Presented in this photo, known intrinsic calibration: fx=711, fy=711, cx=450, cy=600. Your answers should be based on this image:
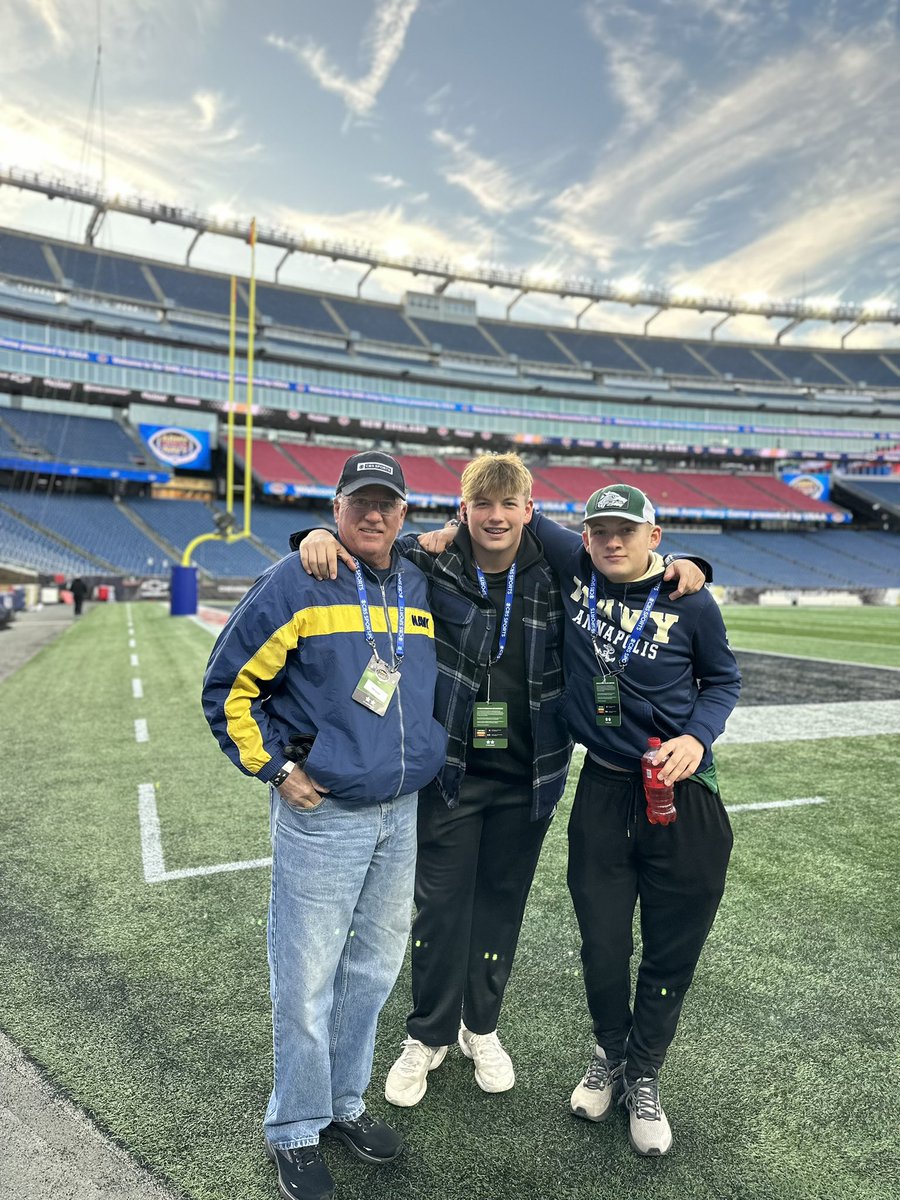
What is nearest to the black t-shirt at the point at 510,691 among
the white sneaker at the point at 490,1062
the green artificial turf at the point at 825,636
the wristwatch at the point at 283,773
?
the wristwatch at the point at 283,773

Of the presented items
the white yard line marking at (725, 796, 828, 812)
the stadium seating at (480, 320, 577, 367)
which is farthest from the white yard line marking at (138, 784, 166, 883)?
the stadium seating at (480, 320, 577, 367)

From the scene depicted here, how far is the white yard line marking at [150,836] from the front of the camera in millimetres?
4559

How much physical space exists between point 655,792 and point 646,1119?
3.63ft

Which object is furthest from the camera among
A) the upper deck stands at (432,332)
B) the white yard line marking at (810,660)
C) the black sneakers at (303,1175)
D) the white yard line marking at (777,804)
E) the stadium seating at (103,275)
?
the upper deck stands at (432,332)

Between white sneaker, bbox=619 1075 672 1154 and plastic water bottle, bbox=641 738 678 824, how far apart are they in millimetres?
941

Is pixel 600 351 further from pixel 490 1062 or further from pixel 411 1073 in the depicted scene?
pixel 411 1073

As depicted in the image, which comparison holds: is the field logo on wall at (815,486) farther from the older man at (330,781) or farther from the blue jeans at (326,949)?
the blue jeans at (326,949)

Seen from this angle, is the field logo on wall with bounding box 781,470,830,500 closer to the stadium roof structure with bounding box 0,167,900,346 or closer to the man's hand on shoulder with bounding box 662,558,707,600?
the stadium roof structure with bounding box 0,167,900,346

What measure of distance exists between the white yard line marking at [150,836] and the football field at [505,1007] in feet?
0.10

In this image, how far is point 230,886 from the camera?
4344mm

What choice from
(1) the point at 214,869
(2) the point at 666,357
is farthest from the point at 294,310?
(1) the point at 214,869

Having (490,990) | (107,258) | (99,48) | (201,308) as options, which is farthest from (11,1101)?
(107,258)

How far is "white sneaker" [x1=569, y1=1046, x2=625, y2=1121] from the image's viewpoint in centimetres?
248

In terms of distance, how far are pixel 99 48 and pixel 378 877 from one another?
→ 82.9 ft
